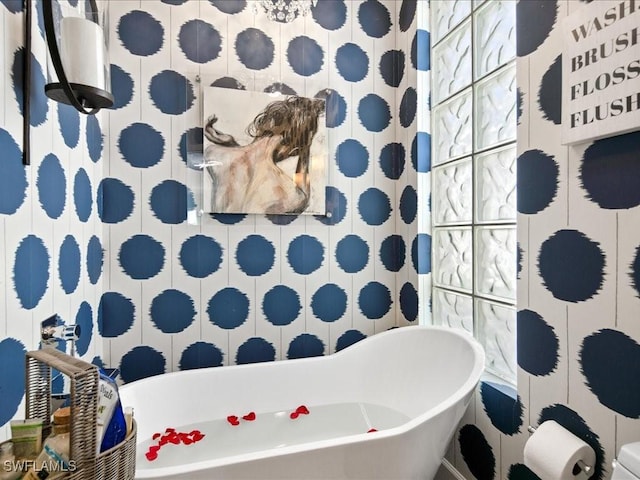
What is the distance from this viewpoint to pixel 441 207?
76.1 inches

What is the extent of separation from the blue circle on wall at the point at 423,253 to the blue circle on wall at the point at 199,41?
1.41 m

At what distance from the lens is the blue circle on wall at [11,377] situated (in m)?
0.95

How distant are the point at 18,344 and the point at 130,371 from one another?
0.89 m

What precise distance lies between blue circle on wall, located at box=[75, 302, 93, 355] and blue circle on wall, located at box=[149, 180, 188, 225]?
1.70ft

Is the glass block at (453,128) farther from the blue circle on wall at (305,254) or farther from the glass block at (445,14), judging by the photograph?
the blue circle on wall at (305,254)

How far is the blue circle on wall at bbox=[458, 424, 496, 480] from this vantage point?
1.46m

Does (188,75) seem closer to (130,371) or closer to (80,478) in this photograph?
(130,371)

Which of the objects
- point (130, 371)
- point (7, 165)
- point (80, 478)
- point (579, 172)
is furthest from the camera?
point (130, 371)

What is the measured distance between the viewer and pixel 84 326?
1.57m

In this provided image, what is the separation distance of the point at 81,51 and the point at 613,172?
5.16 ft

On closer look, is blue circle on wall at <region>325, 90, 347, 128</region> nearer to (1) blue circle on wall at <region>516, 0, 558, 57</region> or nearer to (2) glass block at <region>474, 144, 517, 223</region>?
(2) glass block at <region>474, 144, 517, 223</region>

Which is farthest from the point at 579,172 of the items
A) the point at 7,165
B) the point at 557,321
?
the point at 7,165

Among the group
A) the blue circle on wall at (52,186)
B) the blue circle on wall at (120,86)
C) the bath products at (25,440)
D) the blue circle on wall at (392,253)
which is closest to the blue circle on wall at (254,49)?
the blue circle on wall at (120,86)

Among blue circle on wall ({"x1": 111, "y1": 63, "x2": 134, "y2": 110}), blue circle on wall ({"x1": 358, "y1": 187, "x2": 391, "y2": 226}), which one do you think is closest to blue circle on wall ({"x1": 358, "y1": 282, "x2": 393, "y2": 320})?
blue circle on wall ({"x1": 358, "y1": 187, "x2": 391, "y2": 226})
